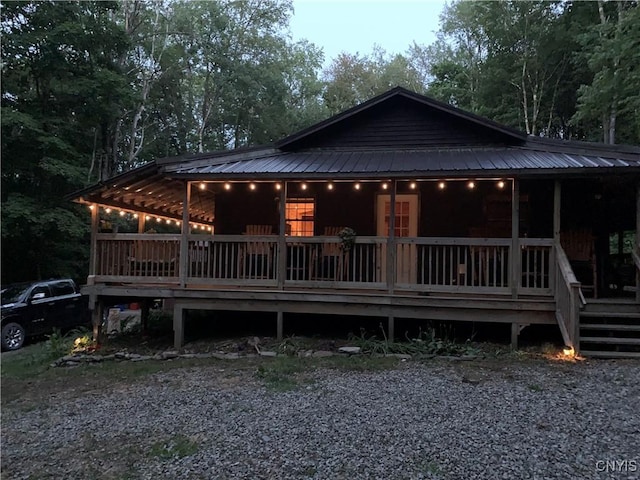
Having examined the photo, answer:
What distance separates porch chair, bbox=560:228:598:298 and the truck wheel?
1336 cm

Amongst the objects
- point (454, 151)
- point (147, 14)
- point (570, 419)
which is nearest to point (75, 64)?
point (147, 14)

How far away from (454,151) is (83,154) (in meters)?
14.7

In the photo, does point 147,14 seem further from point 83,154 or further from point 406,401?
point 406,401

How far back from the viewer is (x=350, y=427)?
478 cm

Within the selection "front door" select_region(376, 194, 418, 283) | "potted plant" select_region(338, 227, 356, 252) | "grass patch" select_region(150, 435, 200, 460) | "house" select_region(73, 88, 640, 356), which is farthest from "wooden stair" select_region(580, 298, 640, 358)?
"grass patch" select_region(150, 435, 200, 460)

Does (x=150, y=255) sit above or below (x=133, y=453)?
above

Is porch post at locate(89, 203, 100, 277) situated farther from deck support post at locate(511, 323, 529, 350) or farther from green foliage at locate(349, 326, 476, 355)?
deck support post at locate(511, 323, 529, 350)

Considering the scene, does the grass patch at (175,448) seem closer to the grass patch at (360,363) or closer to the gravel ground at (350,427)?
the gravel ground at (350,427)

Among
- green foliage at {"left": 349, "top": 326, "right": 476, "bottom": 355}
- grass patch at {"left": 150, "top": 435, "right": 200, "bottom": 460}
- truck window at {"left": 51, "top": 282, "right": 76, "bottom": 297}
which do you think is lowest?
grass patch at {"left": 150, "top": 435, "right": 200, "bottom": 460}

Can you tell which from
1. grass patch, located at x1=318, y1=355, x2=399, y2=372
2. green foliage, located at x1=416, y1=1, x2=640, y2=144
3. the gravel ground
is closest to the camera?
the gravel ground

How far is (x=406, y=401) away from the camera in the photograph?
18.2 feet

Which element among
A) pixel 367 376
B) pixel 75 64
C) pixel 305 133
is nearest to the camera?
pixel 367 376

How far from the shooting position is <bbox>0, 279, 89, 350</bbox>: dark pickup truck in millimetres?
11367

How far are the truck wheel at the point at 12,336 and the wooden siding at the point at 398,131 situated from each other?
326 inches
